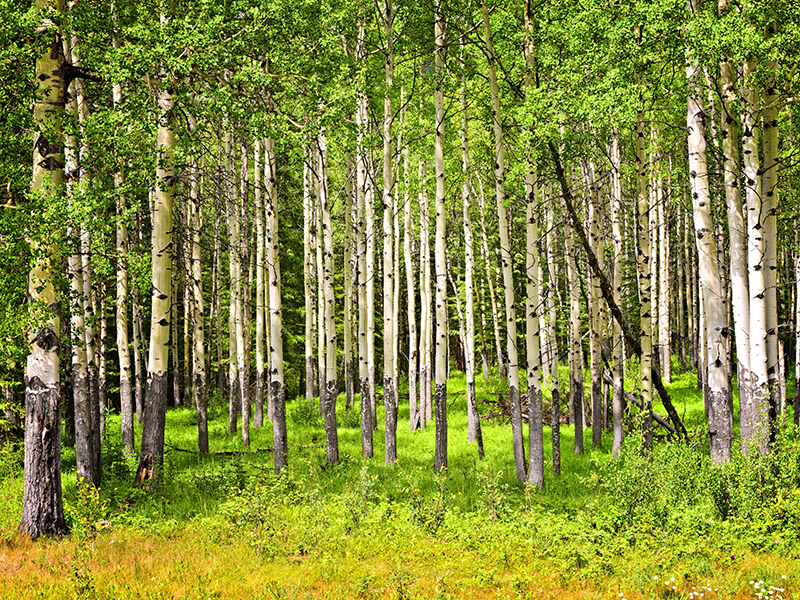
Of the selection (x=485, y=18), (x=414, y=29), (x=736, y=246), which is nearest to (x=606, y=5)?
(x=485, y=18)

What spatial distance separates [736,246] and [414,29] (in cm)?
869

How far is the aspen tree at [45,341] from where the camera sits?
276 inches

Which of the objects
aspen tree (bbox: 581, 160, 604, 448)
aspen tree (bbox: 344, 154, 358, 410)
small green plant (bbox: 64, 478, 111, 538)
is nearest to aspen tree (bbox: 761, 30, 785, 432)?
aspen tree (bbox: 581, 160, 604, 448)

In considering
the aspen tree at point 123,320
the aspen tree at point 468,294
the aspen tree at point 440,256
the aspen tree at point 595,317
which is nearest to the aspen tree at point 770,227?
the aspen tree at point 595,317

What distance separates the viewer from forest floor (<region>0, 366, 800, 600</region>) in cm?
559

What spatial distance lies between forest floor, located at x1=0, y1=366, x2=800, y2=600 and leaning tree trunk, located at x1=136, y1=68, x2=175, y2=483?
579 mm

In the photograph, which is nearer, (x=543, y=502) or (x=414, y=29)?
(x=543, y=502)

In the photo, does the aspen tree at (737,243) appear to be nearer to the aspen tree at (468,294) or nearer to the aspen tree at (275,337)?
the aspen tree at (468,294)

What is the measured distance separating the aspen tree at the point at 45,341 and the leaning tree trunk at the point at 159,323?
209 cm

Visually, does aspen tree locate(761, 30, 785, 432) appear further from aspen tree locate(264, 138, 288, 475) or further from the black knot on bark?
the black knot on bark

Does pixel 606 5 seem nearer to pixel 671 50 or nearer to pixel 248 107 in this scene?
pixel 671 50

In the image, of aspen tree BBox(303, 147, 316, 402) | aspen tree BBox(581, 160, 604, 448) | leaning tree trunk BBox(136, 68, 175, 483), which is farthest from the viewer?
aspen tree BBox(303, 147, 316, 402)

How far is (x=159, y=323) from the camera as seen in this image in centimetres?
966

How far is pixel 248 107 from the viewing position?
9.55 m
